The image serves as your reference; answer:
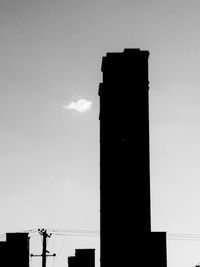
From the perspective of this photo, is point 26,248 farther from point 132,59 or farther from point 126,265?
point 132,59

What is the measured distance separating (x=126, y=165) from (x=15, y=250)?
6943 millimetres

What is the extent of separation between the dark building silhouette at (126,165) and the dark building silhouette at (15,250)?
4.22 meters

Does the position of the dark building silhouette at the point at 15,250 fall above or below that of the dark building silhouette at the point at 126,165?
below

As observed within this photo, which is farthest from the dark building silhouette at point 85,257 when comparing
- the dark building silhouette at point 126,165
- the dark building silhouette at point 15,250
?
the dark building silhouette at point 126,165

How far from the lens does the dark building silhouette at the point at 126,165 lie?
21.0 meters

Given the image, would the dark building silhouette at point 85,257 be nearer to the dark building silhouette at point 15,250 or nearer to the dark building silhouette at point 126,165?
the dark building silhouette at point 15,250

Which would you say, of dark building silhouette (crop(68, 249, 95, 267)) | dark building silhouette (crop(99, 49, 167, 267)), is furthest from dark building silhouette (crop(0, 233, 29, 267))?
dark building silhouette (crop(68, 249, 95, 267))

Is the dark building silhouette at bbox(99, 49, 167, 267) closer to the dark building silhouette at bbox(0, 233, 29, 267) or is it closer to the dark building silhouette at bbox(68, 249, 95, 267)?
the dark building silhouette at bbox(0, 233, 29, 267)

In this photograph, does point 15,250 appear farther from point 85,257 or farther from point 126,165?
point 126,165

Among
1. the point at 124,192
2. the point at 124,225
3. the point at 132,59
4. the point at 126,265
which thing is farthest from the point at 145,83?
the point at 126,265

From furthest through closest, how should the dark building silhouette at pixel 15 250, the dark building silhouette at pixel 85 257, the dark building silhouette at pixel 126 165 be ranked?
1. the dark building silhouette at pixel 85 257
2. the dark building silhouette at pixel 15 250
3. the dark building silhouette at pixel 126 165

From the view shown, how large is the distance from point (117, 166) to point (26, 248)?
6305 mm

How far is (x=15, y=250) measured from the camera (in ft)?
78.0

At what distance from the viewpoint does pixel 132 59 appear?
22578 millimetres
